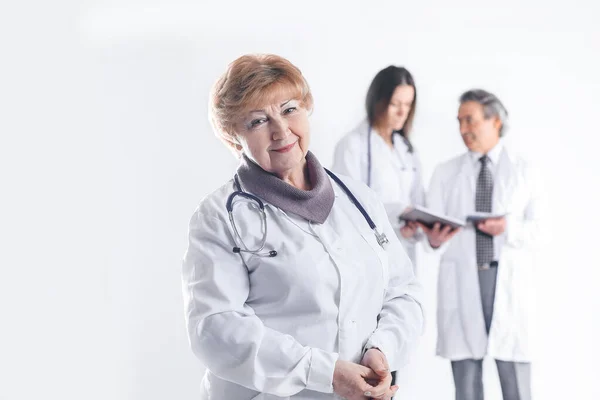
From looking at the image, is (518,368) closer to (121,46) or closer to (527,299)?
(527,299)

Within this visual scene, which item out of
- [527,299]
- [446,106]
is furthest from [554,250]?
[446,106]

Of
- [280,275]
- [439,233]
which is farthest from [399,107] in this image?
[280,275]

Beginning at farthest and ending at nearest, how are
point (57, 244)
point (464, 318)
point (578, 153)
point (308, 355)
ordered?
point (578, 153) < point (464, 318) < point (57, 244) < point (308, 355)

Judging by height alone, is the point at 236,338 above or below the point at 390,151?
below

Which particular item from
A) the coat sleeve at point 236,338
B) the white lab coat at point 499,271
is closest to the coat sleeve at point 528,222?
the white lab coat at point 499,271

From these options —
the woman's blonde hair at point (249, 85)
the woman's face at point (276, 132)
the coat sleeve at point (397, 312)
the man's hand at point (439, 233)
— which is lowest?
the coat sleeve at point (397, 312)

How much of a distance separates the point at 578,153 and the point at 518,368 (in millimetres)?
850

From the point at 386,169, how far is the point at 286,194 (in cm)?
135

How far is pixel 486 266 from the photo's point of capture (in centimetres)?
283

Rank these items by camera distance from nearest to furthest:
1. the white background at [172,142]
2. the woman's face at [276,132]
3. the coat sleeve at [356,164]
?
the woman's face at [276,132] < the white background at [172,142] < the coat sleeve at [356,164]

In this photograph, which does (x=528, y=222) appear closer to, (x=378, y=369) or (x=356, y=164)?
(x=356, y=164)

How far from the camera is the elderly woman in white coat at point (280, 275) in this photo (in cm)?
136

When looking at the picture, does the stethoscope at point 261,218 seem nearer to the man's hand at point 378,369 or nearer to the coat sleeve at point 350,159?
the man's hand at point 378,369

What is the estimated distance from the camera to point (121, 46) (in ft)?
8.98
